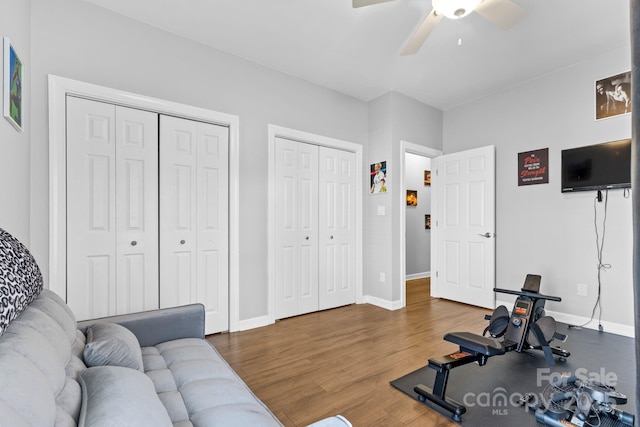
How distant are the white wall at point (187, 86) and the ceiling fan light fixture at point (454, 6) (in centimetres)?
189

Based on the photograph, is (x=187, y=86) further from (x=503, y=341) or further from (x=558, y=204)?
(x=558, y=204)

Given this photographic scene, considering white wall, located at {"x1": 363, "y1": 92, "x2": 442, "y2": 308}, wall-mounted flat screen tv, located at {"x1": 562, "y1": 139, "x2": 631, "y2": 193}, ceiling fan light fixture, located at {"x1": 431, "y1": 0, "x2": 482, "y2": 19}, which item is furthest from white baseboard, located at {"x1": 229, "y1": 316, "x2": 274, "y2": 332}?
wall-mounted flat screen tv, located at {"x1": 562, "y1": 139, "x2": 631, "y2": 193}

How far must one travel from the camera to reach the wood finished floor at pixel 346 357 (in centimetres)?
193

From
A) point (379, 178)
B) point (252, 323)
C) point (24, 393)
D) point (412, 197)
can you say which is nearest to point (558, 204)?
point (379, 178)

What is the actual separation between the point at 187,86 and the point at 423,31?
2119 millimetres

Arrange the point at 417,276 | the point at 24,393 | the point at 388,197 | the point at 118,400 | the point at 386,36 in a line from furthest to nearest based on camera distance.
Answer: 1. the point at 417,276
2. the point at 388,197
3. the point at 386,36
4. the point at 118,400
5. the point at 24,393

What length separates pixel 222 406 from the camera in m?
1.28

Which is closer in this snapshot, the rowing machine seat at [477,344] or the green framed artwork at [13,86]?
the green framed artwork at [13,86]

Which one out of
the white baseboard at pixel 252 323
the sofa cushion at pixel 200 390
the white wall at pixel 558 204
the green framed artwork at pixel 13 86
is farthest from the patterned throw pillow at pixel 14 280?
the white wall at pixel 558 204

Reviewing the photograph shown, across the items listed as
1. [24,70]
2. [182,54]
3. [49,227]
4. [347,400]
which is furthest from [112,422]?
[182,54]

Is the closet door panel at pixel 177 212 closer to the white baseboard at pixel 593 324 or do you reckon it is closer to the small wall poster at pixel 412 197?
the white baseboard at pixel 593 324

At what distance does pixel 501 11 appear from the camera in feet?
7.55

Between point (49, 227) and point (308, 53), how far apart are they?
2701 mm

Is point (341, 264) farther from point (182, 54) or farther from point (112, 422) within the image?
point (112, 422)
